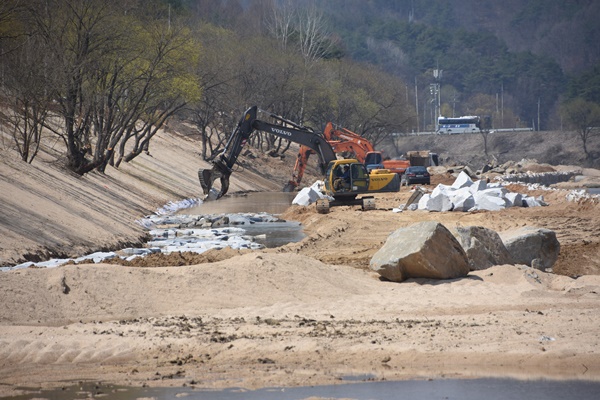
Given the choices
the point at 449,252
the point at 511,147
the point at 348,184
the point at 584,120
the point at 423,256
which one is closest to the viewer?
the point at 423,256

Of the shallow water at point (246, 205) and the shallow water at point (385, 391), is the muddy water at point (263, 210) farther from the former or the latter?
the shallow water at point (385, 391)

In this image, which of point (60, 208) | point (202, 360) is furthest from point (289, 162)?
point (202, 360)

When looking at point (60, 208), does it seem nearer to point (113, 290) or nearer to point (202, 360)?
point (113, 290)

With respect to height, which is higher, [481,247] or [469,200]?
[481,247]

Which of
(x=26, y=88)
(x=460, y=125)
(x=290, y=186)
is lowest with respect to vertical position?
(x=460, y=125)

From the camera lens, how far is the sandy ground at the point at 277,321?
12.4 m

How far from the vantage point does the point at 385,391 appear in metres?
11.4

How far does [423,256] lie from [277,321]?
4.40 m

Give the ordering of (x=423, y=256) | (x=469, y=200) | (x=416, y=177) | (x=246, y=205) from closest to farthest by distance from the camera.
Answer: (x=423, y=256) → (x=469, y=200) → (x=246, y=205) → (x=416, y=177)

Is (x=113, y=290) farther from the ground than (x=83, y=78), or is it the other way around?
(x=83, y=78)

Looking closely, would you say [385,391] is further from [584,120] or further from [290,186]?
[584,120]

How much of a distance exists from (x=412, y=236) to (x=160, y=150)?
151 ft

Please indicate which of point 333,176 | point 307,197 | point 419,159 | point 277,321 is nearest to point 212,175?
point 333,176

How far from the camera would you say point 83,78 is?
40.5 metres
